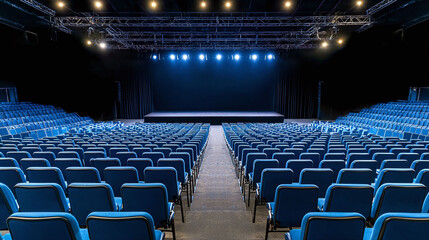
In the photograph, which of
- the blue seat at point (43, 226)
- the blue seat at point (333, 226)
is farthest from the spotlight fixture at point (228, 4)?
the blue seat at point (43, 226)

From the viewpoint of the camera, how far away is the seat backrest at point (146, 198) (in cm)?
255

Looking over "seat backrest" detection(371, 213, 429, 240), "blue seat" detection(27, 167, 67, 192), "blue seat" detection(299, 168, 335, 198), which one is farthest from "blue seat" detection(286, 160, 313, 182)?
"blue seat" detection(27, 167, 67, 192)

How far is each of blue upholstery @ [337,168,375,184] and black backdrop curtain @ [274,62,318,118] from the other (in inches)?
760

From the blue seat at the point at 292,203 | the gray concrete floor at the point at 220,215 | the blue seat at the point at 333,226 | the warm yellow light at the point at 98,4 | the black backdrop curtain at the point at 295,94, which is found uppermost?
the warm yellow light at the point at 98,4

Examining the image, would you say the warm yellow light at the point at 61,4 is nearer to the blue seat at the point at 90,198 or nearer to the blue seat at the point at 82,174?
the blue seat at the point at 82,174

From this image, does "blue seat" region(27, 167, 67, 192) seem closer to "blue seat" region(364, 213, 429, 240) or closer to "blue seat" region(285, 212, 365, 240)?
"blue seat" region(285, 212, 365, 240)

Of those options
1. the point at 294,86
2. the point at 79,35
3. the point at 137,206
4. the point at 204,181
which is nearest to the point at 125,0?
the point at 79,35

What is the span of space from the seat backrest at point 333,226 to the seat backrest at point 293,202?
793mm

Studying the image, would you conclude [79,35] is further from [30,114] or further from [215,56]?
[215,56]

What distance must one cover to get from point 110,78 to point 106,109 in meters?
2.66

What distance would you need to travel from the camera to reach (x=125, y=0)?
1062 cm

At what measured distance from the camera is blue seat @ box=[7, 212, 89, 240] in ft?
5.08

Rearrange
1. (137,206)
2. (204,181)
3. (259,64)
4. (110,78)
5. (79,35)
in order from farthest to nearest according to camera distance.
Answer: (259,64) < (110,78) < (79,35) < (204,181) < (137,206)

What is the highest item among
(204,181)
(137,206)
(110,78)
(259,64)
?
(259,64)
